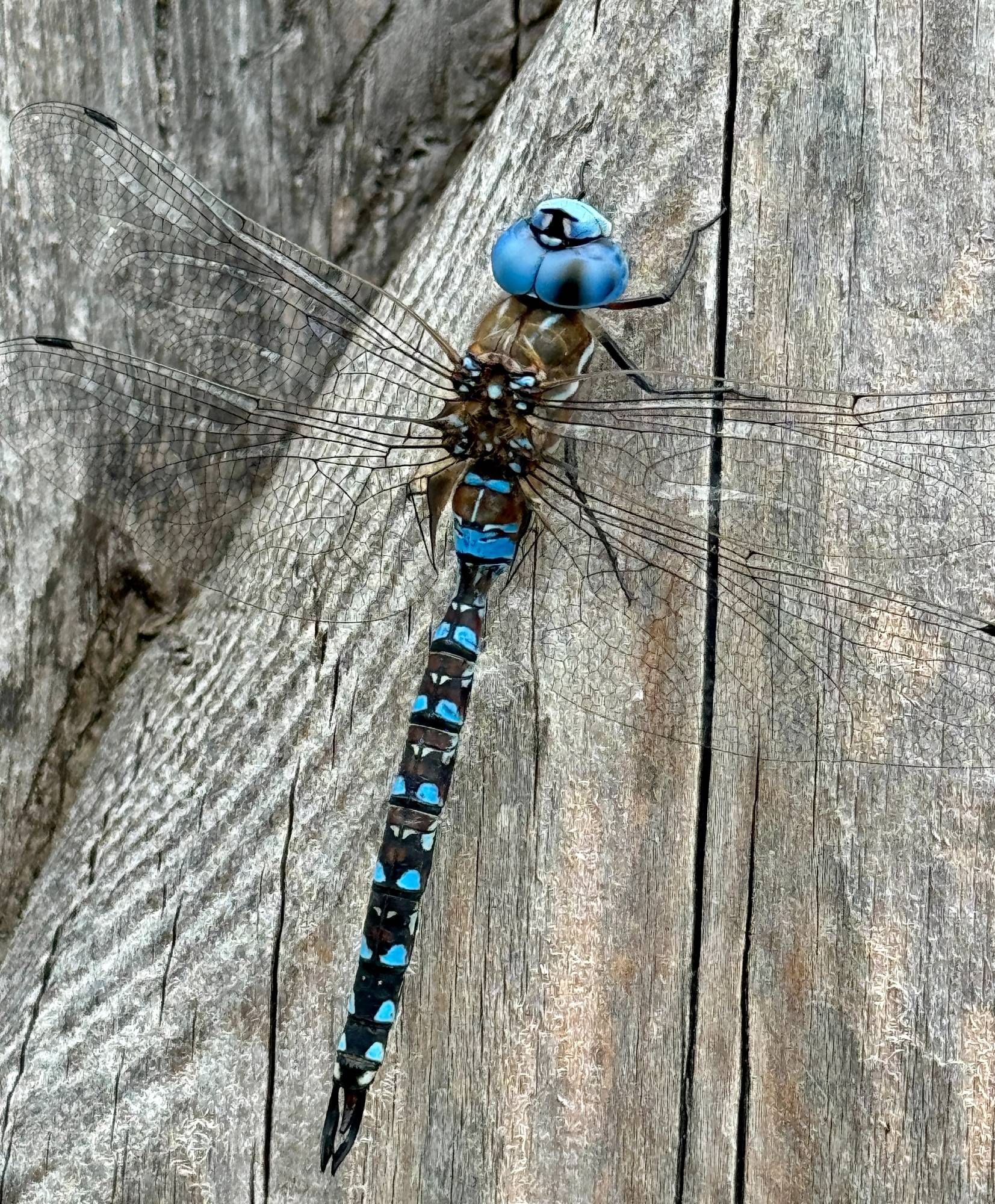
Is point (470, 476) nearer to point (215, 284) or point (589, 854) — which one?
point (215, 284)

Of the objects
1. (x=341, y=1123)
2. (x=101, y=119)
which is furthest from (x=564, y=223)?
(x=341, y=1123)

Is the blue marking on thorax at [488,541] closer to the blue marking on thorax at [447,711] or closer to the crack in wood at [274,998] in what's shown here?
the blue marking on thorax at [447,711]

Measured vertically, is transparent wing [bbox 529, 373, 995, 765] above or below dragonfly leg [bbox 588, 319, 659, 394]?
below

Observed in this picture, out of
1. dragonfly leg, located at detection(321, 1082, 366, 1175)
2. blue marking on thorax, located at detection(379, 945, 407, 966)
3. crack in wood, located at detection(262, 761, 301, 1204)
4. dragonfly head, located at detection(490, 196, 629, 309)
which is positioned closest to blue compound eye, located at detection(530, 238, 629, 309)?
dragonfly head, located at detection(490, 196, 629, 309)

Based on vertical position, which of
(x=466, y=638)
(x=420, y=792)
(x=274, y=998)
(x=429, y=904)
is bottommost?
(x=274, y=998)

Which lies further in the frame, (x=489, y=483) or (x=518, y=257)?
(x=489, y=483)

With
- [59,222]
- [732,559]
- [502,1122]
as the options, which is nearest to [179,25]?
[59,222]

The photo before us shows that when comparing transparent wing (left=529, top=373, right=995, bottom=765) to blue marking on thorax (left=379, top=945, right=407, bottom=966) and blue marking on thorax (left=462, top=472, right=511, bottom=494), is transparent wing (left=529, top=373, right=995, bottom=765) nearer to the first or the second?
blue marking on thorax (left=462, top=472, right=511, bottom=494)
